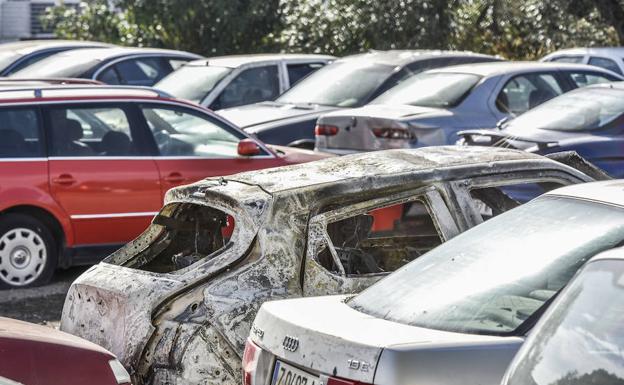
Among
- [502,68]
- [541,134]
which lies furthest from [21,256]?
[502,68]

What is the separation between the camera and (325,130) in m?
13.2

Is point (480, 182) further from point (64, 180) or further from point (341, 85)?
point (341, 85)

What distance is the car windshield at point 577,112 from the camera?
11.4 m

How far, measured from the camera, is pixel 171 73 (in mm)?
17203

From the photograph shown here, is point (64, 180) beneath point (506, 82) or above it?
beneath

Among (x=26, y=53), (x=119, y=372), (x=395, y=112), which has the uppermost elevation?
(x=26, y=53)

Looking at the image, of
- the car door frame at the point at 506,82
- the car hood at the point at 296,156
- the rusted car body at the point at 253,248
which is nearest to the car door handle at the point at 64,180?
the car hood at the point at 296,156

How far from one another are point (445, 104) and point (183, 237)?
264 inches

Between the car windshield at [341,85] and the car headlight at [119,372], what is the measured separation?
9.20 meters

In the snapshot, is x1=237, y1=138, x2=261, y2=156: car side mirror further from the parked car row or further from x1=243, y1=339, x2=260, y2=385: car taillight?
x1=243, y1=339, x2=260, y2=385: car taillight

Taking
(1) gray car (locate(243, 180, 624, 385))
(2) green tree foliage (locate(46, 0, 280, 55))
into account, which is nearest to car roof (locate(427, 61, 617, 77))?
(1) gray car (locate(243, 180, 624, 385))

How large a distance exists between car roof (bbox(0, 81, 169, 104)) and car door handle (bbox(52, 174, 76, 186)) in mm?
640

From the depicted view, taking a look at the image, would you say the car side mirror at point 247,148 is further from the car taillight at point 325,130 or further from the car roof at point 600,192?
the car roof at point 600,192

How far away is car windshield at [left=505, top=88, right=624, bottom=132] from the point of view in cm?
1142
